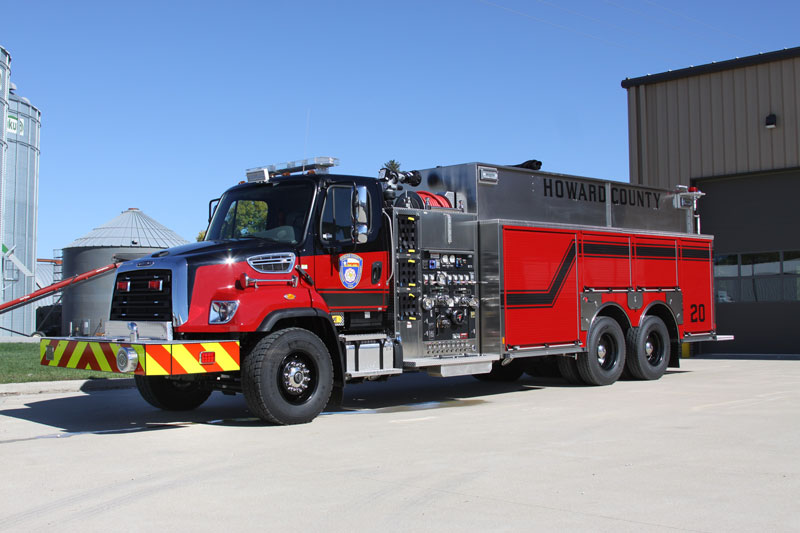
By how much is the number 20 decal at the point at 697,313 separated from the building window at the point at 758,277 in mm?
6783

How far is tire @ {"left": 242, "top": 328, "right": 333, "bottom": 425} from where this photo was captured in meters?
9.10

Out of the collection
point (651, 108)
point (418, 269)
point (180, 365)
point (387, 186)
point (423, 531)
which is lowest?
point (423, 531)

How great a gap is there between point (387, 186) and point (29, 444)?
521 cm

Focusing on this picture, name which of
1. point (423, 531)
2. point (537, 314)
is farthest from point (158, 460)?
point (537, 314)

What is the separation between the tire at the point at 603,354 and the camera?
13422mm

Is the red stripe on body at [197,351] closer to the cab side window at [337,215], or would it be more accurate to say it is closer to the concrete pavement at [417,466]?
the concrete pavement at [417,466]

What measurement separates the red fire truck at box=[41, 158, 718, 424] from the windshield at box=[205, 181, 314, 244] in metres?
0.02

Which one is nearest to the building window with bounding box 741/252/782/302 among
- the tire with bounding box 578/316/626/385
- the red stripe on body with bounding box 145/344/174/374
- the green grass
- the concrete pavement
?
the tire with bounding box 578/316/626/385

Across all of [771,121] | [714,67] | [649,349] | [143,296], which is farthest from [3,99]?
[649,349]

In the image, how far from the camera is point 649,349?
48.6ft

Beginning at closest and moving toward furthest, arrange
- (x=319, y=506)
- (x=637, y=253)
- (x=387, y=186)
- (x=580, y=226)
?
(x=319, y=506) < (x=387, y=186) < (x=580, y=226) < (x=637, y=253)

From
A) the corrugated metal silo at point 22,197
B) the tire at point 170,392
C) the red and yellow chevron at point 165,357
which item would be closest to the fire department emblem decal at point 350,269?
the red and yellow chevron at point 165,357

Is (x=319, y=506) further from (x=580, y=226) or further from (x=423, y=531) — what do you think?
(x=580, y=226)

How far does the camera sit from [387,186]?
431 inches
